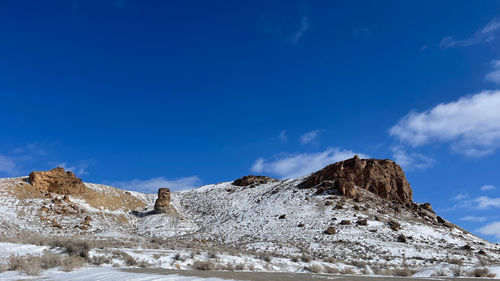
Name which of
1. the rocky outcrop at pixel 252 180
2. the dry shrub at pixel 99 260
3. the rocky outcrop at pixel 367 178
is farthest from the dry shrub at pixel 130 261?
the rocky outcrop at pixel 252 180

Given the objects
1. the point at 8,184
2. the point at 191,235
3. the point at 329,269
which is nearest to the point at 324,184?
the point at 191,235

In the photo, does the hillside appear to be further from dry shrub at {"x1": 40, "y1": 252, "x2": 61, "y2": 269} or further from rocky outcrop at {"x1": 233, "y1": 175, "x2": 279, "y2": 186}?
dry shrub at {"x1": 40, "y1": 252, "x2": 61, "y2": 269}

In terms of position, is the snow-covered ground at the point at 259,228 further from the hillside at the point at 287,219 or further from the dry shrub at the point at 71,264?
the dry shrub at the point at 71,264

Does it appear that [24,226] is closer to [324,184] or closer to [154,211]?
[154,211]

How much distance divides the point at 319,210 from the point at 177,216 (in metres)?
26.3

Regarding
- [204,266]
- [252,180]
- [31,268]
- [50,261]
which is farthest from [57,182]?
[31,268]

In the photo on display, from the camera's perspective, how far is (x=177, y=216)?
58.1 m

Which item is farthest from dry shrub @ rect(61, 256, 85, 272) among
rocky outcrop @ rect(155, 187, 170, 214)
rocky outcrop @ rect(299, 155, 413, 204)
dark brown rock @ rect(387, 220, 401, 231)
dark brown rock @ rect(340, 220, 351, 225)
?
rocky outcrop @ rect(155, 187, 170, 214)

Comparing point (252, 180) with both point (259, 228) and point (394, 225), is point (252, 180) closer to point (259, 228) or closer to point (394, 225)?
point (259, 228)

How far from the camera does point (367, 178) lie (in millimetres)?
55375

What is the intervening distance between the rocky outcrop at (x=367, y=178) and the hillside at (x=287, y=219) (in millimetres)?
172

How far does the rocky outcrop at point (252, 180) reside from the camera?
72.8 metres

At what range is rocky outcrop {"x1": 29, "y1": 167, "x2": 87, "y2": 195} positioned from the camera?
2170 inches

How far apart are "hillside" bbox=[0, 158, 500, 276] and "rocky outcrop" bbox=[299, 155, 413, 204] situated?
0.56 ft
